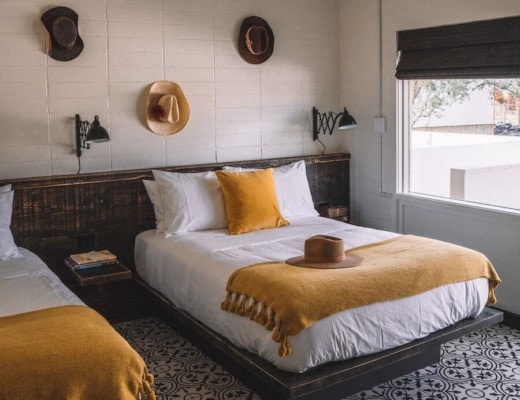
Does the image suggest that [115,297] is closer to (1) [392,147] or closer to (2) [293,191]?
(2) [293,191]

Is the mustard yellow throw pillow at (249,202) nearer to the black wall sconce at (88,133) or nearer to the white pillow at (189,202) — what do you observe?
the white pillow at (189,202)

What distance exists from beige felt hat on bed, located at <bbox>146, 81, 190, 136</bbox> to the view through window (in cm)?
A: 176

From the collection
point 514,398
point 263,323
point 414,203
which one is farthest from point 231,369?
point 414,203

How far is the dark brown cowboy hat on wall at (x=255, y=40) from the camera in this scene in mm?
5078

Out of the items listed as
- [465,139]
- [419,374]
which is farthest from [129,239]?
[465,139]

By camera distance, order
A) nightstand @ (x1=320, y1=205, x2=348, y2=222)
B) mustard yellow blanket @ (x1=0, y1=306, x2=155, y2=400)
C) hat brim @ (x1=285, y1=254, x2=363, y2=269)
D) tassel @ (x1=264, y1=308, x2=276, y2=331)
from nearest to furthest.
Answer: mustard yellow blanket @ (x1=0, y1=306, x2=155, y2=400)
tassel @ (x1=264, y1=308, x2=276, y2=331)
hat brim @ (x1=285, y1=254, x2=363, y2=269)
nightstand @ (x1=320, y1=205, x2=348, y2=222)

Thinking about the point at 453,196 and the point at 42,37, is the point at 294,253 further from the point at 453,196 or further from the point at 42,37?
the point at 42,37

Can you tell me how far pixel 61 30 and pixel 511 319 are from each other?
11.6 feet

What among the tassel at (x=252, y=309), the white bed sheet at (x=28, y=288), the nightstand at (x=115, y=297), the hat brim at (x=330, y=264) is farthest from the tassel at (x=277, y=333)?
the nightstand at (x=115, y=297)

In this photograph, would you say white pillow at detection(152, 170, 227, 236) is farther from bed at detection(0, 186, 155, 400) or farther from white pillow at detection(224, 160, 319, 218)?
bed at detection(0, 186, 155, 400)

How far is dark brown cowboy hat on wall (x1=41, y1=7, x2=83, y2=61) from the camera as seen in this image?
424 centimetres

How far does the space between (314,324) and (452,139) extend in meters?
2.47

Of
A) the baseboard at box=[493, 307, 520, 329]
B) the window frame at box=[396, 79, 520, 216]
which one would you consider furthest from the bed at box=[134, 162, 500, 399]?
the window frame at box=[396, 79, 520, 216]

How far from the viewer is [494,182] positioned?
4.52 m
